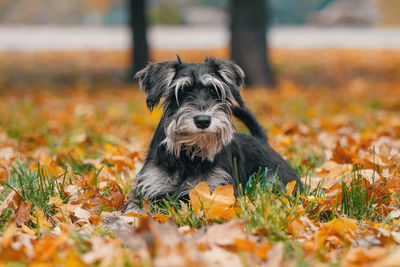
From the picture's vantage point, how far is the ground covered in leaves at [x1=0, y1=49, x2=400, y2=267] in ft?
7.39

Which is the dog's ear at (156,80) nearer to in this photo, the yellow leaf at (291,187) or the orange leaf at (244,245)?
the yellow leaf at (291,187)

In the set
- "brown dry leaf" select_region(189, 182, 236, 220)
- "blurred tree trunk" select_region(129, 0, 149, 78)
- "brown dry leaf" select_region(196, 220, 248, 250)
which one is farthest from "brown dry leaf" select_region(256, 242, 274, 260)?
"blurred tree trunk" select_region(129, 0, 149, 78)

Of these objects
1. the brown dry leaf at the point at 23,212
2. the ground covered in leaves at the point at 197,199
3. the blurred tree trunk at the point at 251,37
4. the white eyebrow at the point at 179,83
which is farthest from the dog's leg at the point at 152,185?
the blurred tree trunk at the point at 251,37

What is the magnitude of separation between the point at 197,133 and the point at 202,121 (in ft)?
0.36

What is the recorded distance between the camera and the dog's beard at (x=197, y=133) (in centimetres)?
323

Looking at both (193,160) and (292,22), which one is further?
(292,22)

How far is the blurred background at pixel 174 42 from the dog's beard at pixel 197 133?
1.04 metres

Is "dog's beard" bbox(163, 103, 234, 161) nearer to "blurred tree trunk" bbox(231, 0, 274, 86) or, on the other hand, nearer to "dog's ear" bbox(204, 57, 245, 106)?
"dog's ear" bbox(204, 57, 245, 106)

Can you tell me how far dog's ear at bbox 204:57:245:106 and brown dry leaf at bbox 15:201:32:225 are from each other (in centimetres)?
167

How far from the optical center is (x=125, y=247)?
246 centimetres

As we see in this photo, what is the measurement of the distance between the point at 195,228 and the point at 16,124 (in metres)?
4.80

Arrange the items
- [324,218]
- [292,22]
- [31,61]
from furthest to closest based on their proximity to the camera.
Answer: [292,22] < [31,61] < [324,218]

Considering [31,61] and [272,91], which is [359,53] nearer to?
[272,91]

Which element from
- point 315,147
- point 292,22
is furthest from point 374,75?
point 292,22
